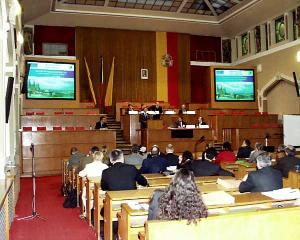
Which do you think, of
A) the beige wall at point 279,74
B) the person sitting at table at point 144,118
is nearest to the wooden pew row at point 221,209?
the person sitting at table at point 144,118

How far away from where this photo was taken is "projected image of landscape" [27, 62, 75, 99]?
14.1m

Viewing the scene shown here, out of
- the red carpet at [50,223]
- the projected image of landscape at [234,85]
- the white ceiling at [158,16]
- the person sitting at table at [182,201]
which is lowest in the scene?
the red carpet at [50,223]

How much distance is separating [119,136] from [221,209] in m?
10.6

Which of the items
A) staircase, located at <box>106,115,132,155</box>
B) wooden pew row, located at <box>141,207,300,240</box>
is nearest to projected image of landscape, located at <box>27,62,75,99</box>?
staircase, located at <box>106,115,132,155</box>

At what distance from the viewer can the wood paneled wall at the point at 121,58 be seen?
658 inches

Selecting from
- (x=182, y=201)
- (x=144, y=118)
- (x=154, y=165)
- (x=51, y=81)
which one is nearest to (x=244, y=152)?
(x=154, y=165)

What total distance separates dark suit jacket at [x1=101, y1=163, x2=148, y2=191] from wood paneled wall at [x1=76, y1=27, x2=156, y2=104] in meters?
12.3

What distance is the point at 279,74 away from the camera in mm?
14891

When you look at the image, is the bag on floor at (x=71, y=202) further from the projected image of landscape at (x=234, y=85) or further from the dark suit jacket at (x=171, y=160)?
the projected image of landscape at (x=234, y=85)

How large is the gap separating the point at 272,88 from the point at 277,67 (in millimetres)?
1262

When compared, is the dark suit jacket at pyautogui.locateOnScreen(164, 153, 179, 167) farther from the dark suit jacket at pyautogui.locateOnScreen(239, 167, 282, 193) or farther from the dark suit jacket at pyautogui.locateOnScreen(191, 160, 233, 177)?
the dark suit jacket at pyautogui.locateOnScreen(239, 167, 282, 193)

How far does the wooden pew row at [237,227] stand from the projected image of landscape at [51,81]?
1230cm

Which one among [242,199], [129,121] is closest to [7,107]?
[242,199]

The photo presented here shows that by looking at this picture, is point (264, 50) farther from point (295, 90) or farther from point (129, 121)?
point (129, 121)
